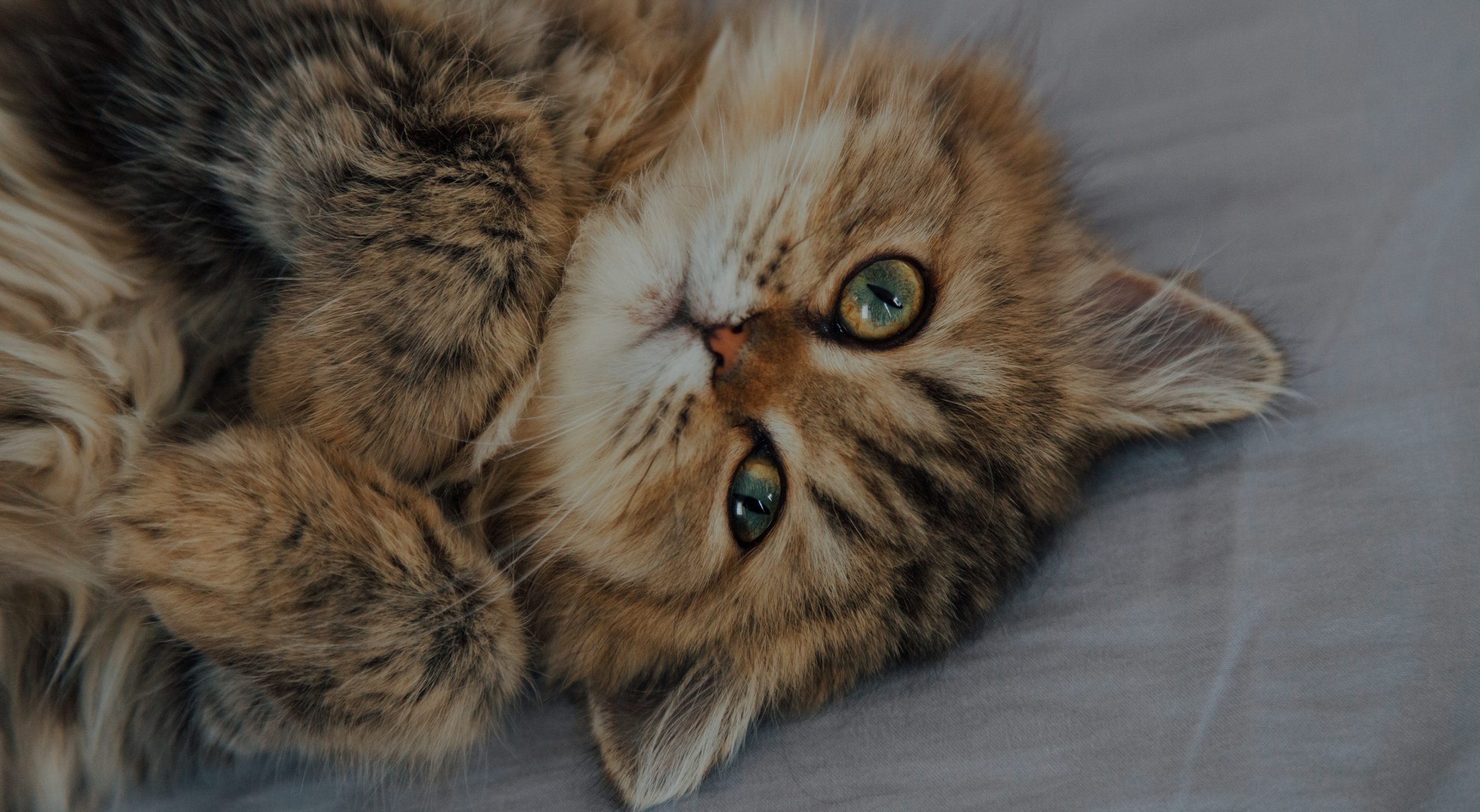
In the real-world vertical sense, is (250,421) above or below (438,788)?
above

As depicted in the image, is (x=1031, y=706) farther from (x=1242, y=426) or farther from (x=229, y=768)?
(x=229, y=768)

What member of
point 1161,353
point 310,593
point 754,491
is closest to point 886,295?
point 754,491

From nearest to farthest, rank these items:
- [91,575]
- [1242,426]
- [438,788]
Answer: [91,575]
[438,788]
[1242,426]

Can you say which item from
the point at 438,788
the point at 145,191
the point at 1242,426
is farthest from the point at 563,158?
the point at 1242,426

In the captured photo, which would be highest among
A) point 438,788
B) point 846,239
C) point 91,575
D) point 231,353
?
point 846,239

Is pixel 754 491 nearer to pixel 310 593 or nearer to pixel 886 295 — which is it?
pixel 886 295

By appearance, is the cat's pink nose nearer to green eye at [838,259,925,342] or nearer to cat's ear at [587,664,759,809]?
green eye at [838,259,925,342]
